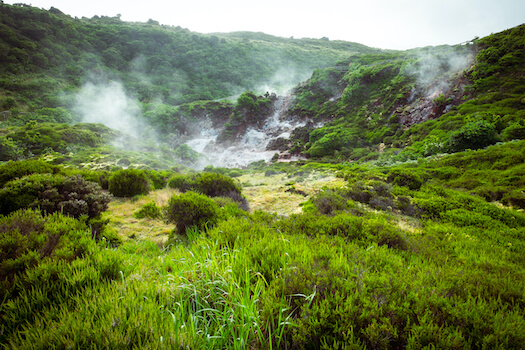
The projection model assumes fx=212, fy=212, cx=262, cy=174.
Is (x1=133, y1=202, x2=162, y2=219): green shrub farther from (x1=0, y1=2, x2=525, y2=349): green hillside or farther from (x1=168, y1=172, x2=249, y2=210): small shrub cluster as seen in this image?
(x1=168, y1=172, x2=249, y2=210): small shrub cluster

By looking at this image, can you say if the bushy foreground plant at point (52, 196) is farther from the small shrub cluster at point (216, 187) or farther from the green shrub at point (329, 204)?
the green shrub at point (329, 204)

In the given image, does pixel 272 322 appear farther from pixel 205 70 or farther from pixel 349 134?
pixel 205 70

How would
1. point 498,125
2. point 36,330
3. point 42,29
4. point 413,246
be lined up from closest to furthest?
point 36,330
point 413,246
point 498,125
point 42,29

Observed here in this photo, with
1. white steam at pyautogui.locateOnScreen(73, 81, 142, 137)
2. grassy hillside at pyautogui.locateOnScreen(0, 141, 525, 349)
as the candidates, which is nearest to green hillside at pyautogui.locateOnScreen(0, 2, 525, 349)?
grassy hillside at pyautogui.locateOnScreen(0, 141, 525, 349)

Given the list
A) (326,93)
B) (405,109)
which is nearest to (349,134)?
(405,109)

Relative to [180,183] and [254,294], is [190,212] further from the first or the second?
[180,183]

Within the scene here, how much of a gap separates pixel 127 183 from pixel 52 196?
104 inches

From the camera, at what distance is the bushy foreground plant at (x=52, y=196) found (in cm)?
376

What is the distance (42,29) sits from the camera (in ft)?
125

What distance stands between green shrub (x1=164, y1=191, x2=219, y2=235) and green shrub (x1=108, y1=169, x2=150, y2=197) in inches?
129

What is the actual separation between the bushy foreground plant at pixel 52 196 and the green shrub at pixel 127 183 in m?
2.00

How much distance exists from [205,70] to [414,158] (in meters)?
57.7

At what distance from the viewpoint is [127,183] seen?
22.2ft

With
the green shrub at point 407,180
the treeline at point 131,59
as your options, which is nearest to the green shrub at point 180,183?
the green shrub at point 407,180
